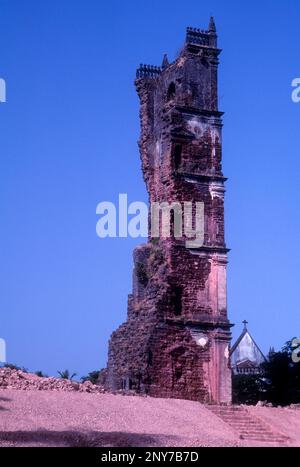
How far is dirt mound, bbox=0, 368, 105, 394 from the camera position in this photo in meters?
22.0

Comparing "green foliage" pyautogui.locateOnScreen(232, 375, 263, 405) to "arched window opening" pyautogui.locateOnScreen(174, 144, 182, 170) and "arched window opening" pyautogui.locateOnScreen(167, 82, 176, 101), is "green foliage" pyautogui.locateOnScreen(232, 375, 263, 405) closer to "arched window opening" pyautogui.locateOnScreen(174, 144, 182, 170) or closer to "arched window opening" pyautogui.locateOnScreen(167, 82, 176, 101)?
"arched window opening" pyautogui.locateOnScreen(174, 144, 182, 170)

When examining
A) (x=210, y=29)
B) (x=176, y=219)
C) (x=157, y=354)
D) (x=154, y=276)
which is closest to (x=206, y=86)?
(x=210, y=29)

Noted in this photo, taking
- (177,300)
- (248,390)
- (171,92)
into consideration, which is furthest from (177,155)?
(248,390)

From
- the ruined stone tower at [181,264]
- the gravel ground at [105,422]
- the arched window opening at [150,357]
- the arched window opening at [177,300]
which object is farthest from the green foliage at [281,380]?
the gravel ground at [105,422]

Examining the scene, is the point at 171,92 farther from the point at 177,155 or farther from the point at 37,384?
the point at 37,384

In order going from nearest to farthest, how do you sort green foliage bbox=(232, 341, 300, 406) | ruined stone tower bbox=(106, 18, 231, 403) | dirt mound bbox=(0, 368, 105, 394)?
dirt mound bbox=(0, 368, 105, 394), ruined stone tower bbox=(106, 18, 231, 403), green foliage bbox=(232, 341, 300, 406)

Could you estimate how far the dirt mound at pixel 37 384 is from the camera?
864 inches

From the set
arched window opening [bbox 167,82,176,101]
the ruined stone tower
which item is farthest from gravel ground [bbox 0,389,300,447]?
arched window opening [bbox 167,82,176,101]

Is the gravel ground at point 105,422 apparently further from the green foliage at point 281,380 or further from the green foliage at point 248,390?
the green foliage at point 248,390

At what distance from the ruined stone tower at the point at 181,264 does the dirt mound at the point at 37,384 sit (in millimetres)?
3854

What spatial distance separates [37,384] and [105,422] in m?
4.02

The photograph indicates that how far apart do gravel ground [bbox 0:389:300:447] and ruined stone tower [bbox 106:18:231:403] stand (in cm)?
385

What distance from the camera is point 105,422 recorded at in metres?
19.0

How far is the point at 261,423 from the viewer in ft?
77.3
